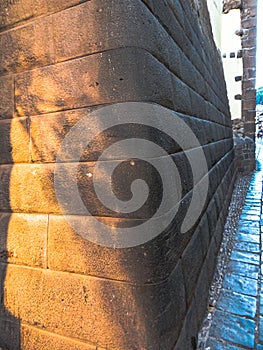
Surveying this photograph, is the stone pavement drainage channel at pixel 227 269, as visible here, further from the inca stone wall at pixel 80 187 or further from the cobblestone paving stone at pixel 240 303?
the inca stone wall at pixel 80 187

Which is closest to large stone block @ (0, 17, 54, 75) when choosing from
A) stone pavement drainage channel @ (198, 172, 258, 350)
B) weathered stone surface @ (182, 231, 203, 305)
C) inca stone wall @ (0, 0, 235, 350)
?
inca stone wall @ (0, 0, 235, 350)

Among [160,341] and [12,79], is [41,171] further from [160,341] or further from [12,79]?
[160,341]

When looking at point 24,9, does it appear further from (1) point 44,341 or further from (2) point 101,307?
(1) point 44,341

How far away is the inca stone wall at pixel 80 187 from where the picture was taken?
95cm

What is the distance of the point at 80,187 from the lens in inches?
40.3

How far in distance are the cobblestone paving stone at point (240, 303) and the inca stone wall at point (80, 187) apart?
0.28 m

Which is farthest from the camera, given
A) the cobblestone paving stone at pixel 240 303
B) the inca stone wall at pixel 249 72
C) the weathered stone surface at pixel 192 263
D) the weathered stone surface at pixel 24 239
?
the inca stone wall at pixel 249 72

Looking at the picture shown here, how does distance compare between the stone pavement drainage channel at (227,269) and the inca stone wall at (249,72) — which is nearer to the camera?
the stone pavement drainage channel at (227,269)

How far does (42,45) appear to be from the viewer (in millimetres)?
1048

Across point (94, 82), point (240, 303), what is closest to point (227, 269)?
point (240, 303)

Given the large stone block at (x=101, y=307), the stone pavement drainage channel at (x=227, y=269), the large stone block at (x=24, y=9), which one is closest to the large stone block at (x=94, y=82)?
the large stone block at (x=24, y=9)

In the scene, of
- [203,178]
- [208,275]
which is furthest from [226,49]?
[208,275]

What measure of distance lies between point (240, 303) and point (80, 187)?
1399mm

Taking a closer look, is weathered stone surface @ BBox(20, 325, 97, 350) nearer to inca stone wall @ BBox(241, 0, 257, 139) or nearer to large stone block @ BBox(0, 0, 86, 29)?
large stone block @ BBox(0, 0, 86, 29)
